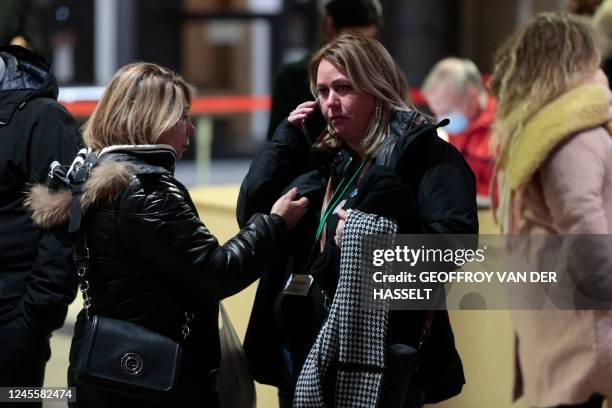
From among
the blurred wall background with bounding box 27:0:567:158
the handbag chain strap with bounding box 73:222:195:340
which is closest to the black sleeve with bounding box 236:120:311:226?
the handbag chain strap with bounding box 73:222:195:340

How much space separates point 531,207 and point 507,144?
282 mm

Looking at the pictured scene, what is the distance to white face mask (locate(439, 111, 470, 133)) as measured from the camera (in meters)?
6.30

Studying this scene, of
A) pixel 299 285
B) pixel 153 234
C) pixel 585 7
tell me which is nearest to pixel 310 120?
pixel 299 285

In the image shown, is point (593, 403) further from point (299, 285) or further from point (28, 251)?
point (28, 251)

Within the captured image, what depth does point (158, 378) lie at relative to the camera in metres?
2.75

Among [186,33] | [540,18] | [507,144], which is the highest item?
[540,18]

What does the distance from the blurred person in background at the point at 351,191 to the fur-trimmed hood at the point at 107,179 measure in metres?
0.32

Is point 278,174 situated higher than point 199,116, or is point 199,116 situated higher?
point 278,174

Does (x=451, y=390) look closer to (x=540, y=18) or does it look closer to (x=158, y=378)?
(x=158, y=378)

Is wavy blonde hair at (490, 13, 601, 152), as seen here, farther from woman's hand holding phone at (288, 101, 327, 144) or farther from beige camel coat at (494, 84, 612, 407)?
woman's hand holding phone at (288, 101, 327, 144)

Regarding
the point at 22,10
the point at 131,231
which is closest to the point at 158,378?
the point at 131,231

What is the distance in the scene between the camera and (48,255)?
3.33m

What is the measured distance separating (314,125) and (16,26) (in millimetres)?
2859

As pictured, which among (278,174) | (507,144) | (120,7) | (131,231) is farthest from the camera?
(120,7)
